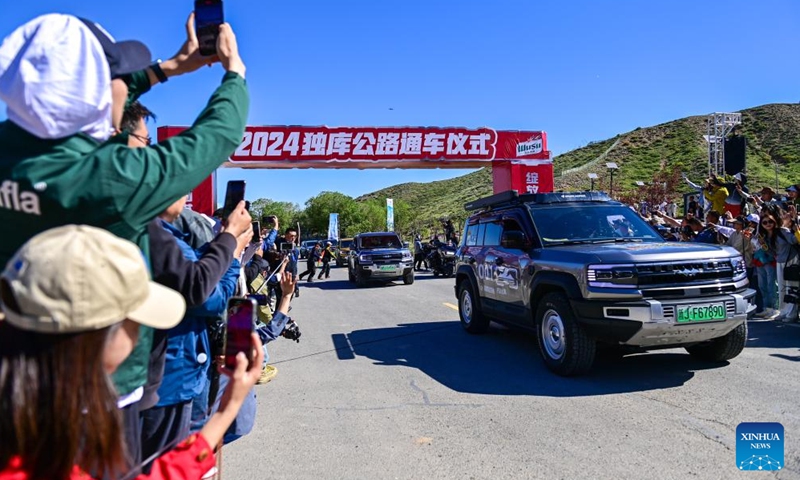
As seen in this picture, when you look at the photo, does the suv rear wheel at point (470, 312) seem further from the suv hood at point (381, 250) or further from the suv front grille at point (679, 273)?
the suv hood at point (381, 250)

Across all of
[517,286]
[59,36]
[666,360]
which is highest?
[59,36]

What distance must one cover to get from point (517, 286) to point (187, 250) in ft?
17.7

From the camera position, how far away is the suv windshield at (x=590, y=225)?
22.1 feet

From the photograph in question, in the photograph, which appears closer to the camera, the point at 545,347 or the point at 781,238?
the point at 545,347

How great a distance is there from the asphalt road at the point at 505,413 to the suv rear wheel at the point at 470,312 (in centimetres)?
60

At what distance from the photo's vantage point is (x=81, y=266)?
1.17 metres

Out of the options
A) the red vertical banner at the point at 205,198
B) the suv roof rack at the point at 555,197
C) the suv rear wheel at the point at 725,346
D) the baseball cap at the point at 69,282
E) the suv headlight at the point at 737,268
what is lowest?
the suv rear wheel at the point at 725,346

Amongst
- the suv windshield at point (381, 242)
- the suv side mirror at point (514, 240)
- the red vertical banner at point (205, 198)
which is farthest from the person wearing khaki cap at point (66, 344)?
the suv windshield at point (381, 242)

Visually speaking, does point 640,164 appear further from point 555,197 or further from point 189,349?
point 189,349

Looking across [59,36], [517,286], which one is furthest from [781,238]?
[59,36]

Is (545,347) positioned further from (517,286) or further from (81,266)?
(81,266)

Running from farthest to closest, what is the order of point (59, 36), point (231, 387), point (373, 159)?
point (373, 159) → point (231, 387) → point (59, 36)

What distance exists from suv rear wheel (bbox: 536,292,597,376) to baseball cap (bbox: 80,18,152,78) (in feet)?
16.6

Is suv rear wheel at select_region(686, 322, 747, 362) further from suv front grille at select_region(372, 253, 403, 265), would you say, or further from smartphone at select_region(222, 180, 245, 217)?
suv front grille at select_region(372, 253, 403, 265)
